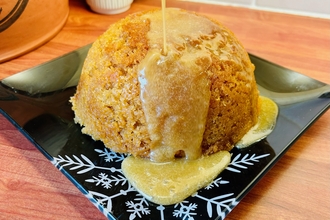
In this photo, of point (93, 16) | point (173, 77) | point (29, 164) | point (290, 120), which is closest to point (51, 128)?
point (29, 164)

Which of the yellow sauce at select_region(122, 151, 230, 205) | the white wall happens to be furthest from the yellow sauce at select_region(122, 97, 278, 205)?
the white wall

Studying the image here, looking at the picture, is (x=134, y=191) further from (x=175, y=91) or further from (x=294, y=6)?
(x=294, y=6)

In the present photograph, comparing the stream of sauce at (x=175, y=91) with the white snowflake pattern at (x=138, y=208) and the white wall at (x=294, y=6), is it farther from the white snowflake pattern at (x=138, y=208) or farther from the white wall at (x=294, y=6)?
the white wall at (x=294, y=6)

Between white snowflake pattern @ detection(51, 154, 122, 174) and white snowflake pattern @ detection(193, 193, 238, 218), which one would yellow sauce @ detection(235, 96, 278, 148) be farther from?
white snowflake pattern @ detection(51, 154, 122, 174)

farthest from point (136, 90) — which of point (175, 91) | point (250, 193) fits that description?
point (250, 193)

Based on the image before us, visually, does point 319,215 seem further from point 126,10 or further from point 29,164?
point 126,10
